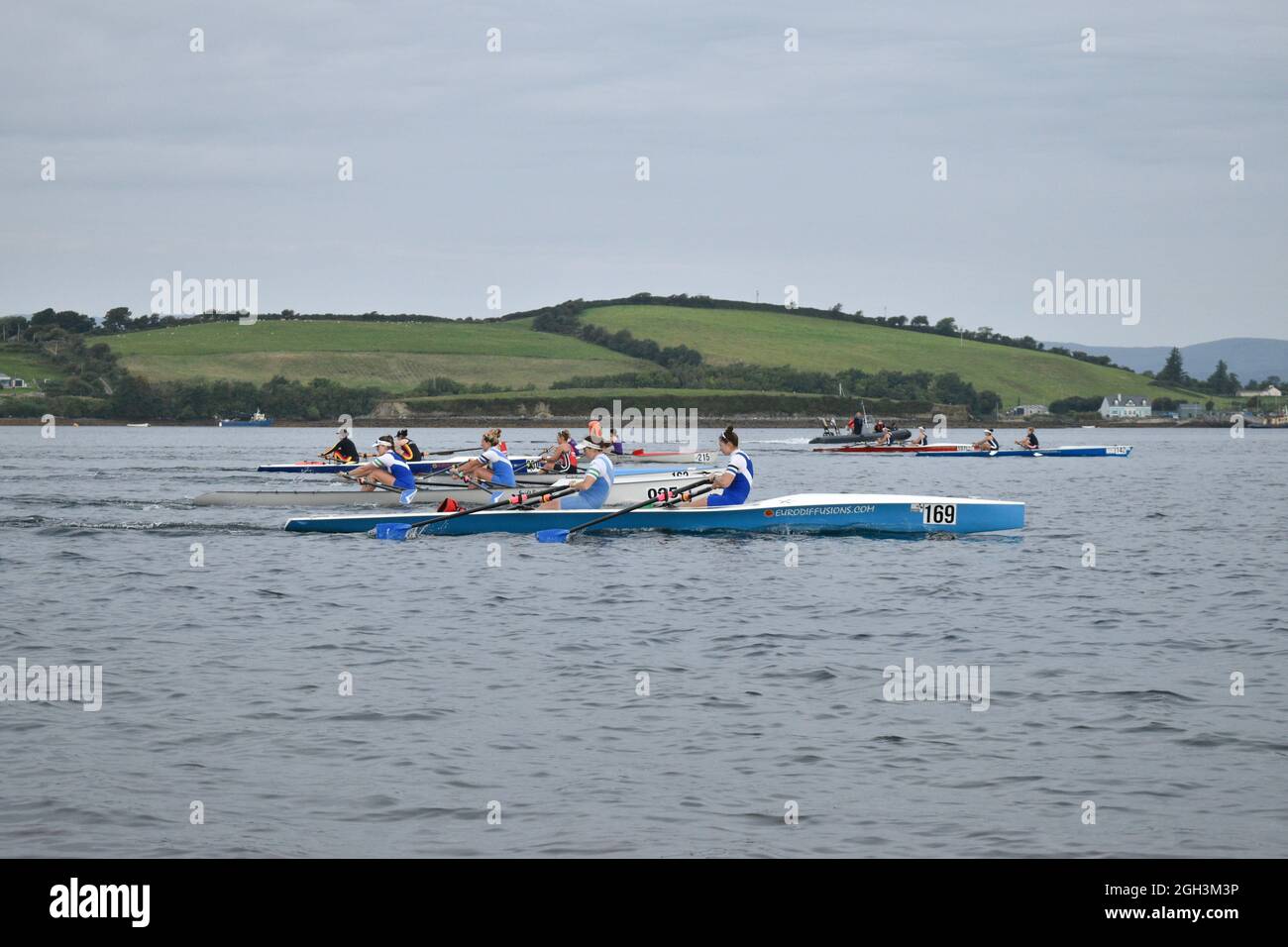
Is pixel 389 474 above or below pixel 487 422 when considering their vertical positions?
below

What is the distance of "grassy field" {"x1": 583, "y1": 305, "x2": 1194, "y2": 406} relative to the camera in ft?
563

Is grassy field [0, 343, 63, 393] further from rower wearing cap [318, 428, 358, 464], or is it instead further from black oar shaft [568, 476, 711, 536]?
black oar shaft [568, 476, 711, 536]

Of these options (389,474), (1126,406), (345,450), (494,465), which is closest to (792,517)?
(494,465)

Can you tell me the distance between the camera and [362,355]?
541 ft

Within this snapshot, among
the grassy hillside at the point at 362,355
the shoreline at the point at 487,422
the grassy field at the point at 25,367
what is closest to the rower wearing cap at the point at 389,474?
the shoreline at the point at 487,422

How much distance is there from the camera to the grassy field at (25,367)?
156m

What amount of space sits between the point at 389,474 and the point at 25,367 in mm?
146328

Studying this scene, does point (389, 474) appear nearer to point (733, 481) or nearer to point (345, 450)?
point (733, 481)

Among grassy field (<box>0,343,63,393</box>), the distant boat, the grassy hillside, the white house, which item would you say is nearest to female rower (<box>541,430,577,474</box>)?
the distant boat

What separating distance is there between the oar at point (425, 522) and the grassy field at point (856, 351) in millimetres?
144325

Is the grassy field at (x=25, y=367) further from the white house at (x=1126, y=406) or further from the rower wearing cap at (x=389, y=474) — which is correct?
the rower wearing cap at (x=389, y=474)
